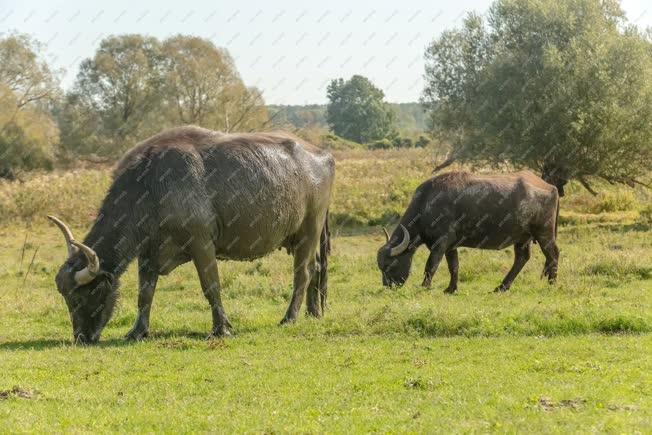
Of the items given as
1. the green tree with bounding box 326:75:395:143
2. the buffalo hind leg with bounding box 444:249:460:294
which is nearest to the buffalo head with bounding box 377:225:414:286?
the buffalo hind leg with bounding box 444:249:460:294

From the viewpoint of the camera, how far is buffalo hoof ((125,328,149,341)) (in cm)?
1312

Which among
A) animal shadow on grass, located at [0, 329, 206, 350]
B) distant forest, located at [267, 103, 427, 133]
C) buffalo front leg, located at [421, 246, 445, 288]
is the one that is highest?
distant forest, located at [267, 103, 427, 133]

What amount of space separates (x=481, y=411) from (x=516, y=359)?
106 inches

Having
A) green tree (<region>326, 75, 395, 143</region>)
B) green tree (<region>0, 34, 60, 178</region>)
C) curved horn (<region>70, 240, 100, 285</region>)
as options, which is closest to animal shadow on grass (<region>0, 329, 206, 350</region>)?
curved horn (<region>70, 240, 100, 285</region>)

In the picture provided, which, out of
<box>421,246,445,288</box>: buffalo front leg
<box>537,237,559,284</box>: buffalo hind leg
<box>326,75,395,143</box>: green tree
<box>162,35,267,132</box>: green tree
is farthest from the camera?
<box>326,75,395,143</box>: green tree

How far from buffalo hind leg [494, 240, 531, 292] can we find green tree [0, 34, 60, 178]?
32.8 meters

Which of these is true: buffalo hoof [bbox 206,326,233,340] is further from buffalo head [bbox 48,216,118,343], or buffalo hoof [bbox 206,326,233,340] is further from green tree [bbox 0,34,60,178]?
green tree [bbox 0,34,60,178]

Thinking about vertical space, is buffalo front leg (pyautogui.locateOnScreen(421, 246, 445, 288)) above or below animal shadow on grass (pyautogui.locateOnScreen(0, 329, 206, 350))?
above

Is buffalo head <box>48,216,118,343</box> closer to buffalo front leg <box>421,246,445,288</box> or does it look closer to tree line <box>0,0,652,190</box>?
buffalo front leg <box>421,246,445,288</box>

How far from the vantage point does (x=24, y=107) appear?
49.8 metres

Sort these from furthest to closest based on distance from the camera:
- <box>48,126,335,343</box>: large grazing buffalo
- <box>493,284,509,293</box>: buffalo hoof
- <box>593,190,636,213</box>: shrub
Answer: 1. <box>593,190,636,213</box>: shrub
2. <box>493,284,509,293</box>: buffalo hoof
3. <box>48,126,335,343</box>: large grazing buffalo

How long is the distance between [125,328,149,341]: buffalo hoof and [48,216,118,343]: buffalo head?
1.62 ft

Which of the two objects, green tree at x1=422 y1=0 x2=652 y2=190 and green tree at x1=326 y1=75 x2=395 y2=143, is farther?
green tree at x1=326 y1=75 x2=395 y2=143

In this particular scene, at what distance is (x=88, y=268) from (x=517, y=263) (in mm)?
9815
